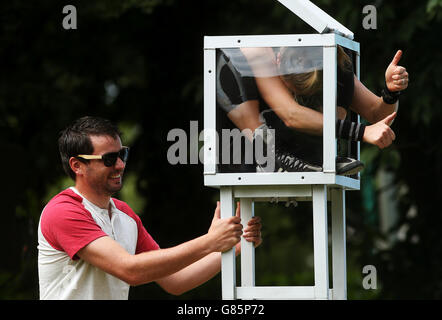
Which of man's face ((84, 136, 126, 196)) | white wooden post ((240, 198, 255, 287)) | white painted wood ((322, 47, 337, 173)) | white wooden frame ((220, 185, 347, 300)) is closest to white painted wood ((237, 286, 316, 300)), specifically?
white wooden frame ((220, 185, 347, 300))

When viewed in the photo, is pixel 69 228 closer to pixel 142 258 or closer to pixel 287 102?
pixel 142 258

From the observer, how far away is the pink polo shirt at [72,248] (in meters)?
4.32

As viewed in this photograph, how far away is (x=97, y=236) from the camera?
4289 mm

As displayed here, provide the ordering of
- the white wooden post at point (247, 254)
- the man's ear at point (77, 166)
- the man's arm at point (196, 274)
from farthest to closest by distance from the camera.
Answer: the man's arm at point (196, 274)
the man's ear at point (77, 166)
the white wooden post at point (247, 254)

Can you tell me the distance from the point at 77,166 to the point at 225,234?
0.96m

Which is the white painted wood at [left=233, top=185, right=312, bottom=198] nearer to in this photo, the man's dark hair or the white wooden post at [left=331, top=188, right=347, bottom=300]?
the white wooden post at [left=331, top=188, right=347, bottom=300]

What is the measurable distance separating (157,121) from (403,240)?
3351 mm

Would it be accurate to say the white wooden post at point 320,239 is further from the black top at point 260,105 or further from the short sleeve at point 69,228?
the short sleeve at point 69,228

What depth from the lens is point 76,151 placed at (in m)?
4.56

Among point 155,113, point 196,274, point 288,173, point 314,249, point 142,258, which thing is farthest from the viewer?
point 155,113

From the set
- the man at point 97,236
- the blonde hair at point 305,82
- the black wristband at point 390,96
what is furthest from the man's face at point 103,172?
the black wristband at point 390,96

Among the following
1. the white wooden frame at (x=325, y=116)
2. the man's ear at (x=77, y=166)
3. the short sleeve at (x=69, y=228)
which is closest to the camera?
the white wooden frame at (x=325, y=116)

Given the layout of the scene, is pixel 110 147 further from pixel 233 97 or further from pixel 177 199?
pixel 177 199

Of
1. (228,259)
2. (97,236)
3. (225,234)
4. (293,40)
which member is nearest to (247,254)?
(228,259)
